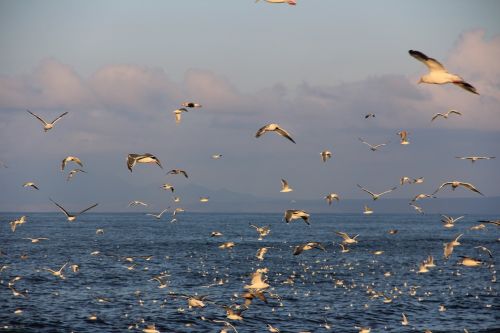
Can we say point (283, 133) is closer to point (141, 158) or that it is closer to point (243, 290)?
point (141, 158)

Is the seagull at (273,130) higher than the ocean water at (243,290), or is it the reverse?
the seagull at (273,130)

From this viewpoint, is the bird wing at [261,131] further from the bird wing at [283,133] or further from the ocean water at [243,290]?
the ocean water at [243,290]

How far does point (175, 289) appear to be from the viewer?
57500 millimetres

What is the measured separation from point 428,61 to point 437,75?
137 centimetres

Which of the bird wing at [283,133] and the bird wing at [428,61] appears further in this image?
the bird wing at [283,133]

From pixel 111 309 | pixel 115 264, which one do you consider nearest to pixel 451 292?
pixel 111 309

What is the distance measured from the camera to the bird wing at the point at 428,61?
59.4 feet

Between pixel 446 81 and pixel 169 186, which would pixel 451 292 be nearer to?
pixel 169 186

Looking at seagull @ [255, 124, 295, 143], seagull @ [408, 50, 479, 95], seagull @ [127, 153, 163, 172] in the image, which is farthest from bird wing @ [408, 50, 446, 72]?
seagull @ [127, 153, 163, 172]

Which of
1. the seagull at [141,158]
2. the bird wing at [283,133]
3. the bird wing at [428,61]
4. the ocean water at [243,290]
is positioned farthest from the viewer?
the ocean water at [243,290]

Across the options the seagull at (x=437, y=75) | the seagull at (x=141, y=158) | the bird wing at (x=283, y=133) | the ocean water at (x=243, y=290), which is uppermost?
the seagull at (x=437, y=75)

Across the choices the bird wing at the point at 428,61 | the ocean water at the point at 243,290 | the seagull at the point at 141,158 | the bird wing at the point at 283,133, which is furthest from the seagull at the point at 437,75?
the ocean water at the point at 243,290

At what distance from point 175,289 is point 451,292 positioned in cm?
2270

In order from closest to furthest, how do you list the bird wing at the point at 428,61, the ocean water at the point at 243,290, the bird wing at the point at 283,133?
1. the bird wing at the point at 428,61
2. the bird wing at the point at 283,133
3. the ocean water at the point at 243,290
